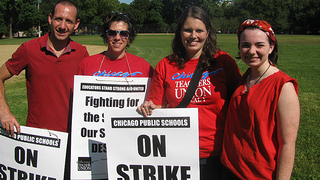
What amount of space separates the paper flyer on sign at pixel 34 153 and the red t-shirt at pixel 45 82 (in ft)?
1.06

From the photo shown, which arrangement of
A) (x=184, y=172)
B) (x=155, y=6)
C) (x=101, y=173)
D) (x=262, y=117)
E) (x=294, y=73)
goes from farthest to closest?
(x=155, y=6) < (x=294, y=73) < (x=101, y=173) < (x=184, y=172) < (x=262, y=117)

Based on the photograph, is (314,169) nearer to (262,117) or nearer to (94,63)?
(262,117)

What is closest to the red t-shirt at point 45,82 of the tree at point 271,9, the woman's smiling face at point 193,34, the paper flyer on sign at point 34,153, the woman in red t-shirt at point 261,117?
the paper flyer on sign at point 34,153

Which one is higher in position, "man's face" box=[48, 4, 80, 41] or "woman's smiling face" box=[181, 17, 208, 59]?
"man's face" box=[48, 4, 80, 41]

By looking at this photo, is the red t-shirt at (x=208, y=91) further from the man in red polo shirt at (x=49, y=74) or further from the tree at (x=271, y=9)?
the tree at (x=271, y=9)

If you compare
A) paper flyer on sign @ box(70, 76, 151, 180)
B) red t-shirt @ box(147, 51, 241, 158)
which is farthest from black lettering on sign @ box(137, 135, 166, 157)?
paper flyer on sign @ box(70, 76, 151, 180)

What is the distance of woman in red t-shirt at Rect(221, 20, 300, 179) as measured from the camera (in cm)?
194

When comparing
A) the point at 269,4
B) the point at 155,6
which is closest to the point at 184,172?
the point at 269,4

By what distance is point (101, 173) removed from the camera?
2.96 meters

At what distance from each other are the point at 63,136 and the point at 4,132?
2.27 feet

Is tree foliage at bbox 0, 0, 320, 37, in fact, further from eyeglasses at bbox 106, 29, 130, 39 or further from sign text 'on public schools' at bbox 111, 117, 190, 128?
sign text 'on public schools' at bbox 111, 117, 190, 128

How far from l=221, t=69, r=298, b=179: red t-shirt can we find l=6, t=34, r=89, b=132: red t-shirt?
1.90m

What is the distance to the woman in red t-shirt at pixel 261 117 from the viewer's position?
1938 mm

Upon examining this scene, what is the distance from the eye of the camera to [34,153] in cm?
274
